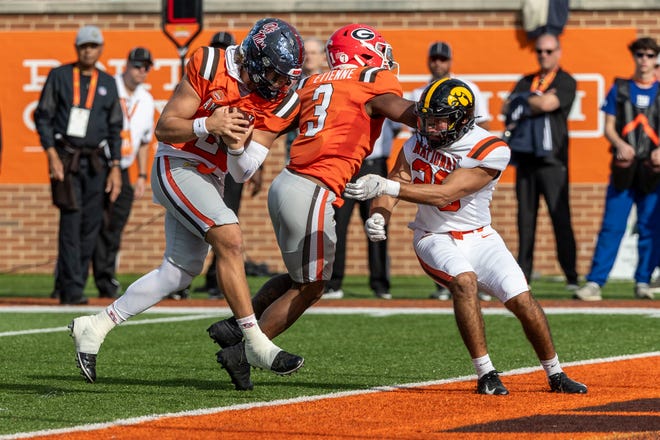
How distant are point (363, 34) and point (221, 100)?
101 centimetres

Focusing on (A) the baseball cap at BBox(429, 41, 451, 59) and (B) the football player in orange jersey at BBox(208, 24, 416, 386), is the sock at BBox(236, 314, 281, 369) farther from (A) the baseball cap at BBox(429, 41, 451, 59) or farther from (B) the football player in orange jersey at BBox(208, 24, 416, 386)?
(A) the baseball cap at BBox(429, 41, 451, 59)

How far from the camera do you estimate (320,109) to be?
7.37m

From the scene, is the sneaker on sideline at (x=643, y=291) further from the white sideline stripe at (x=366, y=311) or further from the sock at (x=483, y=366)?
the sock at (x=483, y=366)

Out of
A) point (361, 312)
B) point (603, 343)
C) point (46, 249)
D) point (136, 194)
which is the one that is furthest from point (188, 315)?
point (46, 249)

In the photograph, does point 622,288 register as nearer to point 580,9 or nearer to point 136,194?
point 580,9

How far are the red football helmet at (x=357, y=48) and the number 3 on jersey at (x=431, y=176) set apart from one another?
27.6 inches

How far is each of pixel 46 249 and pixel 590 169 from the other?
649cm

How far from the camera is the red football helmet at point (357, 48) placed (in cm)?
766

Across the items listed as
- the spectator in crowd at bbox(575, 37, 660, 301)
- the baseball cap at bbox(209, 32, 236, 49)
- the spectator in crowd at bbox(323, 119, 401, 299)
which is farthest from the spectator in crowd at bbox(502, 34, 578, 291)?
the baseball cap at bbox(209, 32, 236, 49)

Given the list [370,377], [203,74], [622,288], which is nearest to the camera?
[203,74]

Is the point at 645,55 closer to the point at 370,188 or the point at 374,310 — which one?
the point at 374,310

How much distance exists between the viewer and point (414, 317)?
1130cm

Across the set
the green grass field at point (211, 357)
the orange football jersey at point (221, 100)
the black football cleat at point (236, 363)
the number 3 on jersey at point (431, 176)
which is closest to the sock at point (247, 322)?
the black football cleat at point (236, 363)

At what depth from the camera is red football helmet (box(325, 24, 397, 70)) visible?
25.1ft
